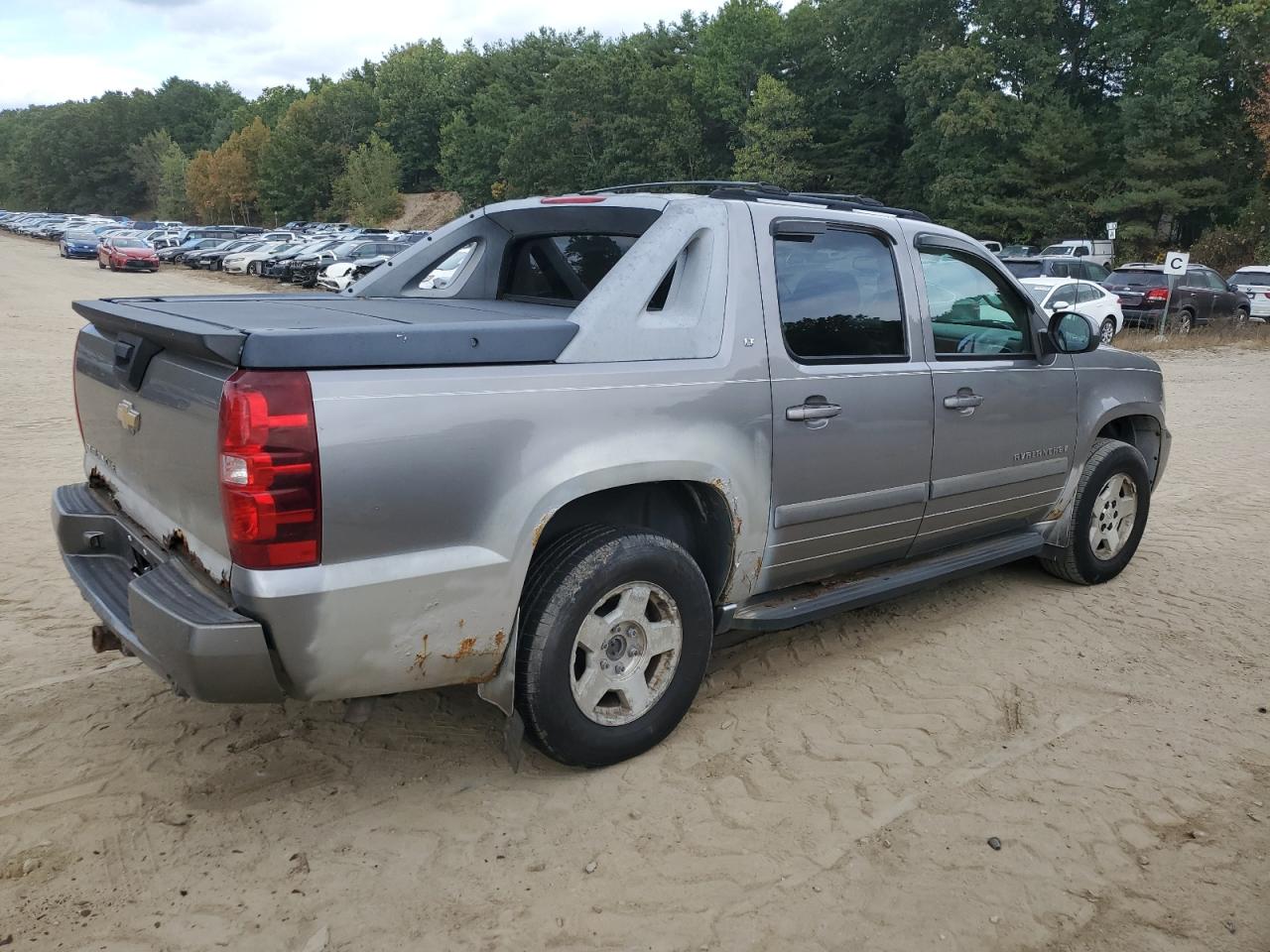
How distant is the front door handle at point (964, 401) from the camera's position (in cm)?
424

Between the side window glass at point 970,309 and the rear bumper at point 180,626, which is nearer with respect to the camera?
the rear bumper at point 180,626

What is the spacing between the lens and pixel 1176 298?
70.1 ft

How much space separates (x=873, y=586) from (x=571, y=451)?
173cm

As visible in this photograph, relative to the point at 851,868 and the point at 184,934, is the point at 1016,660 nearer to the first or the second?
the point at 851,868

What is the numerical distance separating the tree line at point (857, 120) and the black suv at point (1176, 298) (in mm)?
19481

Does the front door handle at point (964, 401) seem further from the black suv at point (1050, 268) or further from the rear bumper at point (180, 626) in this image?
the black suv at point (1050, 268)

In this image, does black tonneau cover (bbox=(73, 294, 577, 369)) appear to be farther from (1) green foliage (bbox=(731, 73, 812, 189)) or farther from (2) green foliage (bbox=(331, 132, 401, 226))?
(2) green foliage (bbox=(331, 132, 401, 226))

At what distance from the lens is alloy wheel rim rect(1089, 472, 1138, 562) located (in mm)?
5328

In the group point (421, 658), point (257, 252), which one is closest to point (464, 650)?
point (421, 658)

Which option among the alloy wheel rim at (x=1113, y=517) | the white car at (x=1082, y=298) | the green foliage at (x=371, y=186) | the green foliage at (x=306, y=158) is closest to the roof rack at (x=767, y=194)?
the alloy wheel rim at (x=1113, y=517)

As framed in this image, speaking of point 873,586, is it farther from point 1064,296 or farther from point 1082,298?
point 1082,298

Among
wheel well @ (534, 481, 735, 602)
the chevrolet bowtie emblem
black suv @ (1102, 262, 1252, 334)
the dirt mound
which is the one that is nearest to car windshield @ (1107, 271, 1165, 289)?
black suv @ (1102, 262, 1252, 334)

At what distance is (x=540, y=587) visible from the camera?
3.12 metres

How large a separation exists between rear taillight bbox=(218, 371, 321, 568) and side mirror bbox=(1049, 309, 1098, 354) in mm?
3645
